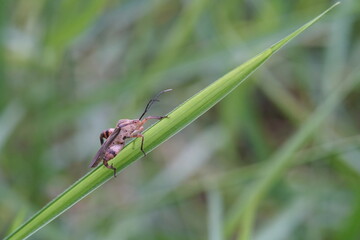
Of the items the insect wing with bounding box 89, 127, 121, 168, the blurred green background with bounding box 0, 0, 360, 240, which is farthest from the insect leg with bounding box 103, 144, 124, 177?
the blurred green background with bounding box 0, 0, 360, 240

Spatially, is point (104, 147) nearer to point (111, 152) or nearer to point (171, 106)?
point (111, 152)

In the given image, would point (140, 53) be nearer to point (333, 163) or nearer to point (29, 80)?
point (29, 80)

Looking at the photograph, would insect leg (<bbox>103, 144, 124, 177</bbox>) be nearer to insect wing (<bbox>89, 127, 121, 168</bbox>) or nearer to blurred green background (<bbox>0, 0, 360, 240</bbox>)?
insect wing (<bbox>89, 127, 121, 168</bbox>)

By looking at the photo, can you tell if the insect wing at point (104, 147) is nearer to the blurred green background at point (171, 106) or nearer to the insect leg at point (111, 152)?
the insect leg at point (111, 152)

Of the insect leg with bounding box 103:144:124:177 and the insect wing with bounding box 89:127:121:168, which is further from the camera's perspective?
the insect wing with bounding box 89:127:121:168

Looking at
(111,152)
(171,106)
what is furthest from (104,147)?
(171,106)

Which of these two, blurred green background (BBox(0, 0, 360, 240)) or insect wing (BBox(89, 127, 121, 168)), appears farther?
blurred green background (BBox(0, 0, 360, 240))

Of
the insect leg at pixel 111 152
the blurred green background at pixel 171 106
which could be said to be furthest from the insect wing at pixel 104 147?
the blurred green background at pixel 171 106

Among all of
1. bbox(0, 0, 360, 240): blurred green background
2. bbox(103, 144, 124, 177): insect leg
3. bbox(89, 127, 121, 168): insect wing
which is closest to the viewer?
bbox(103, 144, 124, 177): insect leg

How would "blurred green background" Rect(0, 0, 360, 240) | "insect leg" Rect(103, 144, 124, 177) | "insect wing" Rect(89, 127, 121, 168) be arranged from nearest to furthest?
1. "insect leg" Rect(103, 144, 124, 177)
2. "insect wing" Rect(89, 127, 121, 168)
3. "blurred green background" Rect(0, 0, 360, 240)

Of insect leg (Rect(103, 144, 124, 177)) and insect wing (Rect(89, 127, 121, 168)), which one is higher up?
insect wing (Rect(89, 127, 121, 168))
